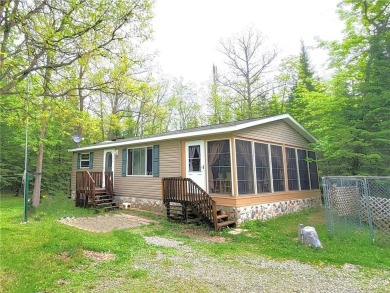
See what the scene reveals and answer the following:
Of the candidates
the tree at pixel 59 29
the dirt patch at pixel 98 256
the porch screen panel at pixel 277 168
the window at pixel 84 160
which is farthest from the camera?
the window at pixel 84 160

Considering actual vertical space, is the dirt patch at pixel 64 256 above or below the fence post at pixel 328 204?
below

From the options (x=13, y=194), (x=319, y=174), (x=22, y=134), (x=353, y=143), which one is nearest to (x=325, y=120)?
(x=353, y=143)

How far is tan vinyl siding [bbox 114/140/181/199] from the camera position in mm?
9219

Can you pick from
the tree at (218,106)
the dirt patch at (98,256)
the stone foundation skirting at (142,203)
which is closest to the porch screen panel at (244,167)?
Result: the stone foundation skirting at (142,203)

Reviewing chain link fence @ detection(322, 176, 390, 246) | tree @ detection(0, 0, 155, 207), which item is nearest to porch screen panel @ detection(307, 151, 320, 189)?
chain link fence @ detection(322, 176, 390, 246)

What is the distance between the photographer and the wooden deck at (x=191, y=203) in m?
7.15

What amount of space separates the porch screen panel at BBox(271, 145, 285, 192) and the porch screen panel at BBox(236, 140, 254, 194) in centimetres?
148

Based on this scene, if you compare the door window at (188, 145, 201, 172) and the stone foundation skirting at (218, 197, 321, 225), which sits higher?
the door window at (188, 145, 201, 172)

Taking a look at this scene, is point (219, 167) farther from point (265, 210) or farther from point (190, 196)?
point (265, 210)

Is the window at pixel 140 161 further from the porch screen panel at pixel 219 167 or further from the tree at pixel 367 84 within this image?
the tree at pixel 367 84

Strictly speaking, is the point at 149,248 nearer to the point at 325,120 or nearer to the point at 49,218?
the point at 49,218

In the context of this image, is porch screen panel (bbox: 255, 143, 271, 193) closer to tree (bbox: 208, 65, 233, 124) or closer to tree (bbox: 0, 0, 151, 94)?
tree (bbox: 0, 0, 151, 94)

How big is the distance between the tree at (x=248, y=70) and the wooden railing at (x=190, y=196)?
41.9ft

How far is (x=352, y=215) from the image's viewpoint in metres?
6.95
